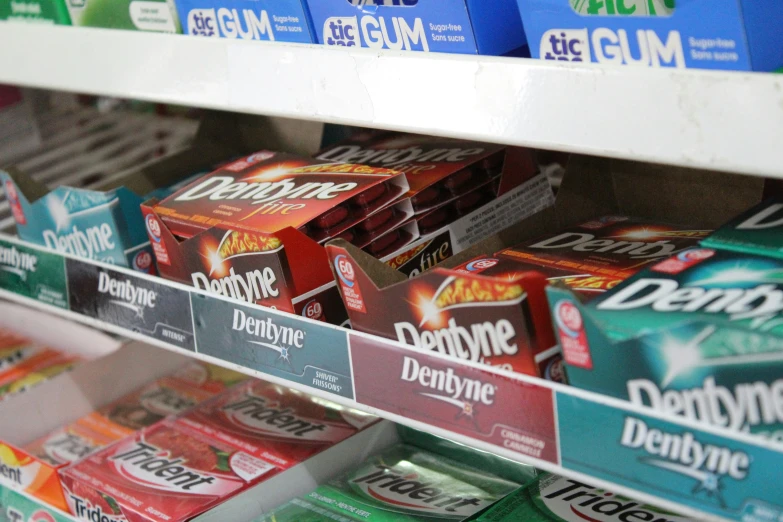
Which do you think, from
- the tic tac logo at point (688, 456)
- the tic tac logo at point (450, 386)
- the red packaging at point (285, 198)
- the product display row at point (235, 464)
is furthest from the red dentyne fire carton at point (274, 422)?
the tic tac logo at point (688, 456)

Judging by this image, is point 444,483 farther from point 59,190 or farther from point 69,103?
point 69,103

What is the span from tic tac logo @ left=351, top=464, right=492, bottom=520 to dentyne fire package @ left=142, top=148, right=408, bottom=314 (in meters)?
0.30

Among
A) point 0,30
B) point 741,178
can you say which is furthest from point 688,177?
point 0,30

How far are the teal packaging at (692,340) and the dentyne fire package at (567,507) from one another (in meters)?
0.39

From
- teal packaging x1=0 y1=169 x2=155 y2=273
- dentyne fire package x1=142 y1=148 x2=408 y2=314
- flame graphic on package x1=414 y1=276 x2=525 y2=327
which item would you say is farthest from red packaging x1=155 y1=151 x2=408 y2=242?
flame graphic on package x1=414 y1=276 x2=525 y2=327

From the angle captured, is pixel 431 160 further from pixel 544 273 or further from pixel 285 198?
pixel 544 273

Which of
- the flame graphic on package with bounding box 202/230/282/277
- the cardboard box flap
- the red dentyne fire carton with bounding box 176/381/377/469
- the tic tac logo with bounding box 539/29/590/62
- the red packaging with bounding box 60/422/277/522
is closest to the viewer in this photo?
the tic tac logo with bounding box 539/29/590/62

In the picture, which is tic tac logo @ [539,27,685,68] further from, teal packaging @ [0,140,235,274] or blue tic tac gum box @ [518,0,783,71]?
teal packaging @ [0,140,235,274]

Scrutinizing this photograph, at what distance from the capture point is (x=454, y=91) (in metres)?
0.90

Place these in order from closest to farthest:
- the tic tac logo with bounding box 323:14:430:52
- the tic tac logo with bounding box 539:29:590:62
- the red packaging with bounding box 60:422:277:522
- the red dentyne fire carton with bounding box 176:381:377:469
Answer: the tic tac logo with bounding box 539:29:590:62 → the tic tac logo with bounding box 323:14:430:52 → the red packaging with bounding box 60:422:277:522 → the red dentyne fire carton with bounding box 176:381:377:469

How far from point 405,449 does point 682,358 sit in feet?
2.53

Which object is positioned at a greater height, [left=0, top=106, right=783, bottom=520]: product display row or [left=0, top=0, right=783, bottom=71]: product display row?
[left=0, top=0, right=783, bottom=71]: product display row

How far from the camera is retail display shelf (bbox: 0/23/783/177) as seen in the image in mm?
712

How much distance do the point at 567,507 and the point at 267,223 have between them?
51 cm
